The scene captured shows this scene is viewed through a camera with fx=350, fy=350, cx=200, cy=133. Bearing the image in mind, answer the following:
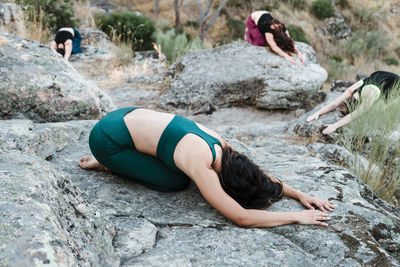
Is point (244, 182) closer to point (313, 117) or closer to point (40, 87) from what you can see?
point (40, 87)

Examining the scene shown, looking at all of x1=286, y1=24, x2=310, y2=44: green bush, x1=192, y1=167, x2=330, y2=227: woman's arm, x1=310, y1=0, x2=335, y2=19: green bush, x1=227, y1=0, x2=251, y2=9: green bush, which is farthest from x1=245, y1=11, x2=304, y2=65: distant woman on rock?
x1=310, y1=0, x2=335, y2=19: green bush

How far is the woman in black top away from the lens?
582 centimetres

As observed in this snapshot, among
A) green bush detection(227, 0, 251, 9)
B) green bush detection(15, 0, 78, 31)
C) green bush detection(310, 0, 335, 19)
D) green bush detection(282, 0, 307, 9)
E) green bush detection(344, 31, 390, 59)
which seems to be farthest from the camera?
green bush detection(282, 0, 307, 9)

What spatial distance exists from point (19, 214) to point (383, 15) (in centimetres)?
2103

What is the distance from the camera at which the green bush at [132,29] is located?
32.2 ft

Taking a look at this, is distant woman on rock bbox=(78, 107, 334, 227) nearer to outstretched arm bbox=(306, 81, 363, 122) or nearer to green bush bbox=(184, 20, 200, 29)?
outstretched arm bbox=(306, 81, 363, 122)

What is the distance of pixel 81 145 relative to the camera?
274 centimetres

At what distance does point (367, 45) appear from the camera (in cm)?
1577

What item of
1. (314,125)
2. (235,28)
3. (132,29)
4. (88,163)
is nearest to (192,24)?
(235,28)

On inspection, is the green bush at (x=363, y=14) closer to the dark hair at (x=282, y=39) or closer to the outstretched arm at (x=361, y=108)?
the dark hair at (x=282, y=39)

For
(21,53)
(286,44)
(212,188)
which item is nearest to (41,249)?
(212,188)

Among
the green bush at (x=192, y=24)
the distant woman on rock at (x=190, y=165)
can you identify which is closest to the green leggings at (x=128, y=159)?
Answer: the distant woman on rock at (x=190, y=165)

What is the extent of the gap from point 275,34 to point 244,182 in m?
4.53

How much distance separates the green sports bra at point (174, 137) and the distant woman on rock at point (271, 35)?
4332 mm
